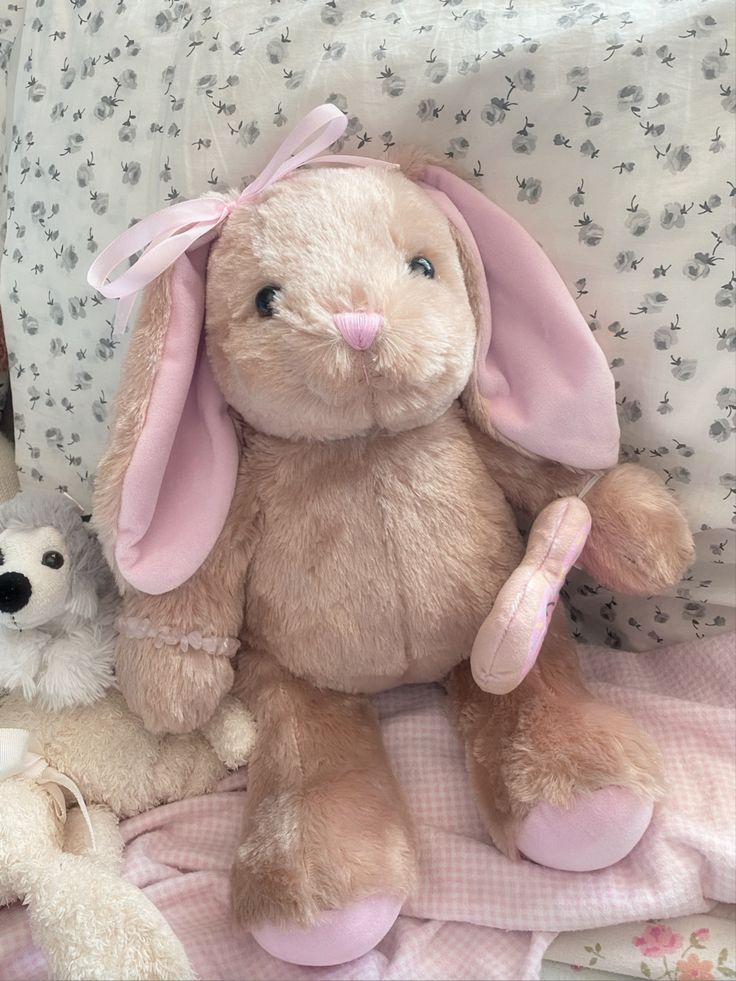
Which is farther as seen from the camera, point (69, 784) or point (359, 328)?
point (69, 784)

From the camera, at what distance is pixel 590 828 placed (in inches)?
30.1

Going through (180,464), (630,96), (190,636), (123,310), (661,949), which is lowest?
(661,949)

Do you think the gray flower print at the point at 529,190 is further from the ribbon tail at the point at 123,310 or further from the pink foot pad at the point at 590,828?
the pink foot pad at the point at 590,828

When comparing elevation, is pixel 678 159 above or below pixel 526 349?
above

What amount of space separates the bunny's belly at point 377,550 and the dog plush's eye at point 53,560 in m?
0.19

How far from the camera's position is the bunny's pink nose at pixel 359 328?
73 cm

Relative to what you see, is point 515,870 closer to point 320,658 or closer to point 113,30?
point 320,658

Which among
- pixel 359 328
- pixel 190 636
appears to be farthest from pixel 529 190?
pixel 190 636

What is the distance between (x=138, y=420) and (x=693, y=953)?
2.24 feet

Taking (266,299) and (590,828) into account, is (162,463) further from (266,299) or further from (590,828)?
(590,828)

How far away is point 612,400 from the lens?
0.86m

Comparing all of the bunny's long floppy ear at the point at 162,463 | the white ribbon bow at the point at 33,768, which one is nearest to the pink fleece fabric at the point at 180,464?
the bunny's long floppy ear at the point at 162,463

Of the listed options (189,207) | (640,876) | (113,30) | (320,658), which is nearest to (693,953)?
(640,876)

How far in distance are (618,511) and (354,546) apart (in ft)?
0.84
